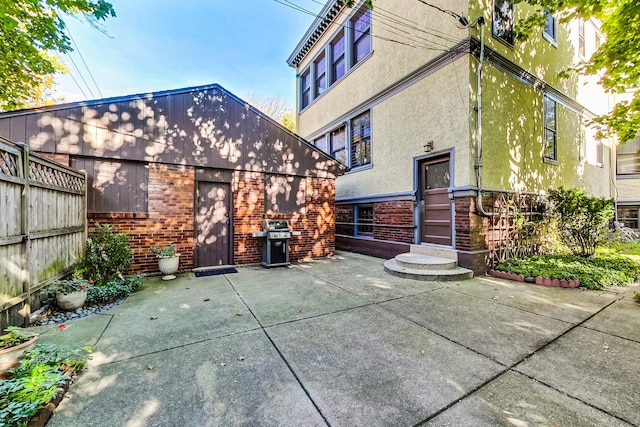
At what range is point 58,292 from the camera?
3.66 metres

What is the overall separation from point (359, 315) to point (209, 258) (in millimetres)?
4362

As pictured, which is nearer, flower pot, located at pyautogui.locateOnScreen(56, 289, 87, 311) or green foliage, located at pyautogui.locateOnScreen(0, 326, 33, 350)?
green foliage, located at pyautogui.locateOnScreen(0, 326, 33, 350)

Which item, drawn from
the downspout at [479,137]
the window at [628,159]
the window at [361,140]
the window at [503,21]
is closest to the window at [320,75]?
the window at [361,140]

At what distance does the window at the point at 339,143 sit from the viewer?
1008 centimetres

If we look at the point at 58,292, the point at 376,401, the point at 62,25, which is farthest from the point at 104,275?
the point at 62,25

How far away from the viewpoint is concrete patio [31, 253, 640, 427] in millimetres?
1825

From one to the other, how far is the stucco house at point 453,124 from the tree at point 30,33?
690 centimetres

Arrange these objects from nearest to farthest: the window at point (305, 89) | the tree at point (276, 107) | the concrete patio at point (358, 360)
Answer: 1. the concrete patio at point (358, 360)
2. the window at point (305, 89)
3. the tree at point (276, 107)

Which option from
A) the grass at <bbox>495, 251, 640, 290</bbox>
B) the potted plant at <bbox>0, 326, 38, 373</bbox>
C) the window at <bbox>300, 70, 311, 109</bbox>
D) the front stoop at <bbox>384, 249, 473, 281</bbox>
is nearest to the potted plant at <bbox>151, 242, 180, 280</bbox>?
the potted plant at <bbox>0, 326, 38, 373</bbox>

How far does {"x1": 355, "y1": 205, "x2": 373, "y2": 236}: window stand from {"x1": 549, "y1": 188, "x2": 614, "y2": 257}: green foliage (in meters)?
4.88

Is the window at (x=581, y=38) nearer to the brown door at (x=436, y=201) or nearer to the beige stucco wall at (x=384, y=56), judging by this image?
the beige stucco wall at (x=384, y=56)

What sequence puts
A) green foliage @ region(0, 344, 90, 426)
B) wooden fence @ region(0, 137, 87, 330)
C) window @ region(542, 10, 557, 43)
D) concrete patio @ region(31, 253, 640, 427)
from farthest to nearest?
window @ region(542, 10, 557, 43), wooden fence @ region(0, 137, 87, 330), concrete patio @ region(31, 253, 640, 427), green foliage @ region(0, 344, 90, 426)

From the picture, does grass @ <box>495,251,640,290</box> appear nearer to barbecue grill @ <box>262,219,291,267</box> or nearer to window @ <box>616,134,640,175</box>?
barbecue grill @ <box>262,219,291,267</box>

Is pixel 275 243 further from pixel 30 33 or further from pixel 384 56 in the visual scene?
pixel 30 33
